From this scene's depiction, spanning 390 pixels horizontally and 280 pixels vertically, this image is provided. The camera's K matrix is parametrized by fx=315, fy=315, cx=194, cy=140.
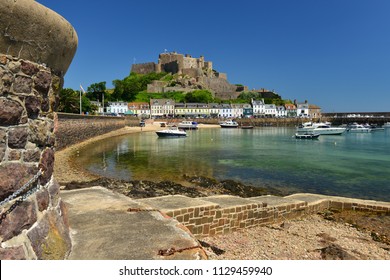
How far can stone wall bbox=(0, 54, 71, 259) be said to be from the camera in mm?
3178

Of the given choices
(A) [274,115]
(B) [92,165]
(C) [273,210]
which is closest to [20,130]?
(C) [273,210]

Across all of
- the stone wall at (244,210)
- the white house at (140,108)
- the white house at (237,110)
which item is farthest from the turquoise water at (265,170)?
the white house at (237,110)

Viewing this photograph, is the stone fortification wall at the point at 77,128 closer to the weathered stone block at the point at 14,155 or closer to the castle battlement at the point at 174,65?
the weathered stone block at the point at 14,155

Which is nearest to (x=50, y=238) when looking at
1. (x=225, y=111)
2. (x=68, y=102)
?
(x=68, y=102)

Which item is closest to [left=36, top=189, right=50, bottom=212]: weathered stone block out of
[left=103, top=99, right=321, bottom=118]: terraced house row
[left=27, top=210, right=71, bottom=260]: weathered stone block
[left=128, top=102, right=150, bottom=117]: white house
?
[left=27, top=210, right=71, bottom=260]: weathered stone block

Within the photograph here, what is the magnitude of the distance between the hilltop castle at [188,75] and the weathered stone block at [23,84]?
13819 centimetres

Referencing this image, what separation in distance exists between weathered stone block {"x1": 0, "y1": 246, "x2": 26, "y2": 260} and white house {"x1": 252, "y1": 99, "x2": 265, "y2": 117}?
431ft

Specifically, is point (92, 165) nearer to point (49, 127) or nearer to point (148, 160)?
point (148, 160)

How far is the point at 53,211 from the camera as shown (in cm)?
404

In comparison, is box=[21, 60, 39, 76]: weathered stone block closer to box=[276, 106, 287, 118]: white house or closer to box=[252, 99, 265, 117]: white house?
box=[252, 99, 265, 117]: white house

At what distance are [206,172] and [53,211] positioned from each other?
61.6 ft

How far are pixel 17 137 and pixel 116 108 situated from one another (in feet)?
373

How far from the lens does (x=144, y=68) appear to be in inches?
6191

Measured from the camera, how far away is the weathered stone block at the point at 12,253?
3055 millimetres
